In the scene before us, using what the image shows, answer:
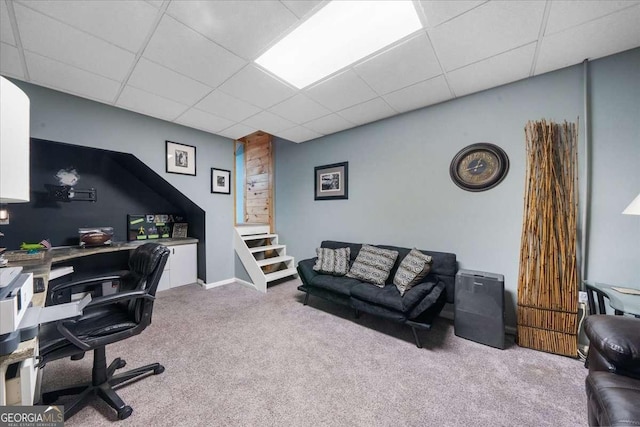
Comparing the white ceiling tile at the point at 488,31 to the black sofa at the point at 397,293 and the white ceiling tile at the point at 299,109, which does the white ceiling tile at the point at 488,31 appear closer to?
the white ceiling tile at the point at 299,109

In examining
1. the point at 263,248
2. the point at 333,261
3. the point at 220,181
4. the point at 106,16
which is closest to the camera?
the point at 106,16

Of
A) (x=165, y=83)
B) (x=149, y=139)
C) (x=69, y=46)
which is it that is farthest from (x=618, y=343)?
(x=149, y=139)

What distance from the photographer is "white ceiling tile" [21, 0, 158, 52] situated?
1.37m

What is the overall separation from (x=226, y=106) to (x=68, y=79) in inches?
54.4

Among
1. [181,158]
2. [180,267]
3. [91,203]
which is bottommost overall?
[180,267]

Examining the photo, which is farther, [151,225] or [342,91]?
[151,225]

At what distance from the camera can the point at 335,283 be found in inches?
102

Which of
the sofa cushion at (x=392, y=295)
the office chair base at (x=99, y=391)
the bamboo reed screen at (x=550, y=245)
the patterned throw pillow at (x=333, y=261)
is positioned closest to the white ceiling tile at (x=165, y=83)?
the office chair base at (x=99, y=391)

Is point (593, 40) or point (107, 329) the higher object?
point (593, 40)

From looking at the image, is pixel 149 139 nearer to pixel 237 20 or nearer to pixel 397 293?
pixel 237 20

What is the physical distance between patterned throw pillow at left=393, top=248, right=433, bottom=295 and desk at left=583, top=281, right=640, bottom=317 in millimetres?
1153

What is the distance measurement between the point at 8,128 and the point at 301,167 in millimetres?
3489

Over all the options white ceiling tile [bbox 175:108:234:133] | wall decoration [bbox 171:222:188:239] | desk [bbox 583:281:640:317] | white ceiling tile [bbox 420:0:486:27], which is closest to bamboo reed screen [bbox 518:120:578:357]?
desk [bbox 583:281:640:317]

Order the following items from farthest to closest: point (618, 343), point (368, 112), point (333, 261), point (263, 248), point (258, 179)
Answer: point (258, 179)
point (263, 248)
point (333, 261)
point (368, 112)
point (618, 343)
